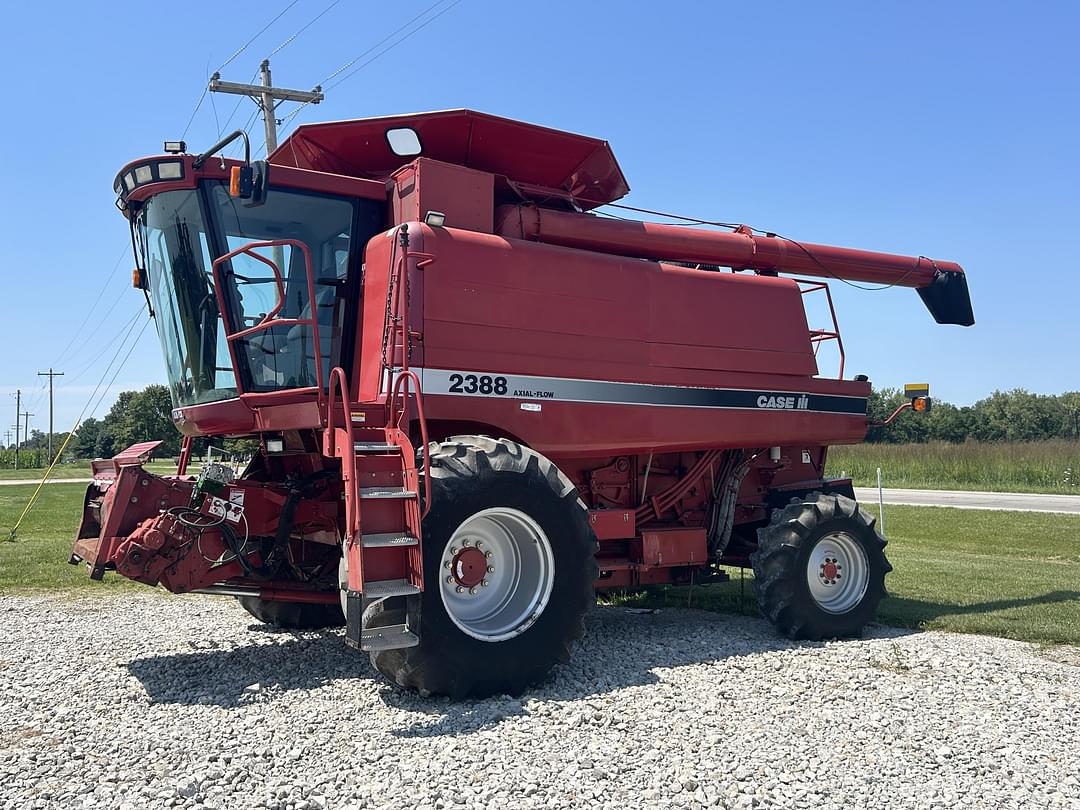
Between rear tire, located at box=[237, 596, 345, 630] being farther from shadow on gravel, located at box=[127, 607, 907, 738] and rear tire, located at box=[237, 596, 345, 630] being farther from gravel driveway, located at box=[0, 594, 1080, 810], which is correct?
gravel driveway, located at box=[0, 594, 1080, 810]

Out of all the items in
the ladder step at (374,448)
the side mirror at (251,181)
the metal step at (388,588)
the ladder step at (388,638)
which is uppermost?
the side mirror at (251,181)

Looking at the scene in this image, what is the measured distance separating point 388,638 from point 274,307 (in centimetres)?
257

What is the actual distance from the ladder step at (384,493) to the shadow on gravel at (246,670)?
153cm

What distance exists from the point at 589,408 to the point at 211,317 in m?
2.93

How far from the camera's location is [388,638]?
4961mm

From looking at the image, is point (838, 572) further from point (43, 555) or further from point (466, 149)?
point (43, 555)

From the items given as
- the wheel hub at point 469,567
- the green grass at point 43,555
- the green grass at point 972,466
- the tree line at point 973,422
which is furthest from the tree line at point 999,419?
the wheel hub at point 469,567

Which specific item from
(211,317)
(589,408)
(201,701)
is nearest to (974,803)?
(589,408)

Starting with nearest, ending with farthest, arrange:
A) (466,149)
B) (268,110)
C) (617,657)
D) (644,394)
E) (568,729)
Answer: (568,729) → (617,657) → (466,149) → (644,394) → (268,110)

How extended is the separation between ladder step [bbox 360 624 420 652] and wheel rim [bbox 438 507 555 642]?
577 mm

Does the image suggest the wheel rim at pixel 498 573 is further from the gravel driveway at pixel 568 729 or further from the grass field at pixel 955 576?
the grass field at pixel 955 576

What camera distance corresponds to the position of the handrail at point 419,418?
5.11 m

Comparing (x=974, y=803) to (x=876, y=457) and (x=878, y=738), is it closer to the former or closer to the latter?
Answer: (x=878, y=738)

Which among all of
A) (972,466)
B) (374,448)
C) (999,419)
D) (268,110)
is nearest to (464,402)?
(374,448)
